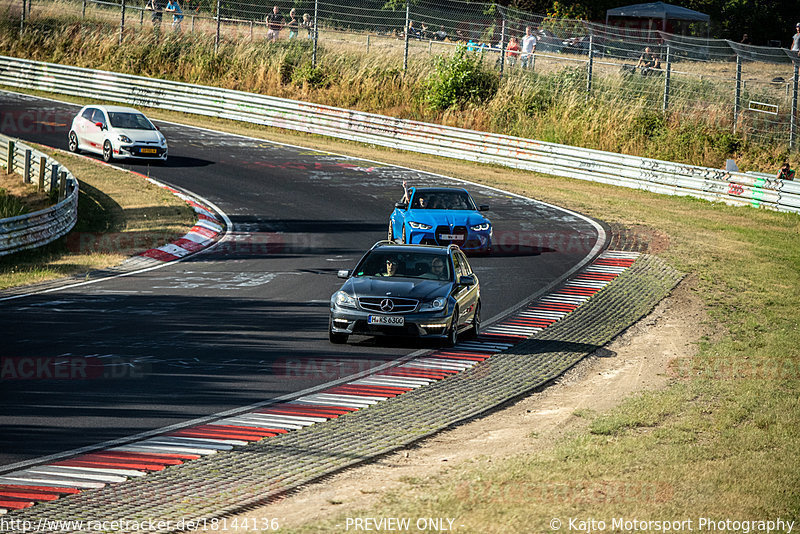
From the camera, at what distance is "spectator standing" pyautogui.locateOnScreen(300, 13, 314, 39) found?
42.8 metres

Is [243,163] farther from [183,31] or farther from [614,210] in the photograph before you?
[183,31]

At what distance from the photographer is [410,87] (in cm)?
4156

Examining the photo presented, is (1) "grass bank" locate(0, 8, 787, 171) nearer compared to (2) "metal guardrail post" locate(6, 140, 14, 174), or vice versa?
(2) "metal guardrail post" locate(6, 140, 14, 174)

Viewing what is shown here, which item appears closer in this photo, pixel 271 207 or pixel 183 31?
pixel 271 207

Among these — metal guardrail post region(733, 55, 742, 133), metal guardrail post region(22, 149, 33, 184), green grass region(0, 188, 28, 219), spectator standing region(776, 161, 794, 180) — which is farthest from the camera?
metal guardrail post region(733, 55, 742, 133)

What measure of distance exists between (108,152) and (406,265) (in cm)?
1921

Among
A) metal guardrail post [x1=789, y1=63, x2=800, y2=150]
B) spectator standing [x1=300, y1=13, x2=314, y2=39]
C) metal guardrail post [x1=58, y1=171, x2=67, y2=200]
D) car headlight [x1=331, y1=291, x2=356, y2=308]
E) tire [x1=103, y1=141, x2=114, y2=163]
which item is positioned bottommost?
car headlight [x1=331, y1=291, x2=356, y2=308]

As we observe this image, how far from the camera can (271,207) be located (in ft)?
87.8

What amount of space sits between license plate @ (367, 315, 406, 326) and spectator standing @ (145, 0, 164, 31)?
120 ft

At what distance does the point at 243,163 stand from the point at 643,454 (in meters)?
24.9

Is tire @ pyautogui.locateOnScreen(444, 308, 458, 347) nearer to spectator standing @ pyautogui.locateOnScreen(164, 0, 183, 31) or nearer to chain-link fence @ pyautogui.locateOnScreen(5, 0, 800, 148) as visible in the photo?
chain-link fence @ pyautogui.locateOnScreen(5, 0, 800, 148)

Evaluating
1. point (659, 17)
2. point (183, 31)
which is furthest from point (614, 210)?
point (659, 17)

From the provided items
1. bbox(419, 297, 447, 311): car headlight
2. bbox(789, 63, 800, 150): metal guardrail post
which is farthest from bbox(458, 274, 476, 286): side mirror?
bbox(789, 63, 800, 150): metal guardrail post

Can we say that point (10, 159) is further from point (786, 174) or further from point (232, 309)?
point (786, 174)
